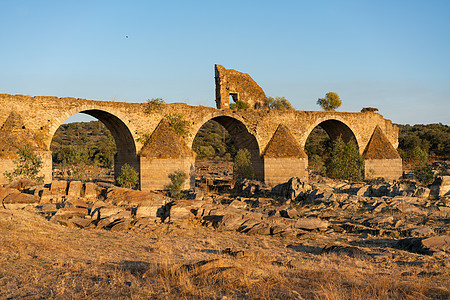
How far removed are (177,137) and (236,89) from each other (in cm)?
671

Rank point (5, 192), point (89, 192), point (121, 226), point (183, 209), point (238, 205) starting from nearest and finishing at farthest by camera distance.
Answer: point (121, 226), point (183, 209), point (5, 192), point (89, 192), point (238, 205)

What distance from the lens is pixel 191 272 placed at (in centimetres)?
530

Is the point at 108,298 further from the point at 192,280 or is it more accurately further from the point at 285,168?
the point at 285,168

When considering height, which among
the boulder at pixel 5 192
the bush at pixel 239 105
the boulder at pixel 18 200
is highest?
the bush at pixel 239 105

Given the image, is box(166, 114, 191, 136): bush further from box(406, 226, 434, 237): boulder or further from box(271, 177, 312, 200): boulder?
box(406, 226, 434, 237): boulder

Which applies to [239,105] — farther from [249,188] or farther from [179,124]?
[249,188]

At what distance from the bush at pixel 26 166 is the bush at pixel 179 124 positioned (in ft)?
23.2

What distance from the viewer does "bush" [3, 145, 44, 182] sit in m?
17.0

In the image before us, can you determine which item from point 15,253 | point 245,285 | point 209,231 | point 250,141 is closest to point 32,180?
point 209,231

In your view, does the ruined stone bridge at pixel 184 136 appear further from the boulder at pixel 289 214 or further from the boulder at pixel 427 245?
the boulder at pixel 427 245

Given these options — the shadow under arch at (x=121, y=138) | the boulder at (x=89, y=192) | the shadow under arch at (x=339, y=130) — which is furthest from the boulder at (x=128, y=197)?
the shadow under arch at (x=339, y=130)

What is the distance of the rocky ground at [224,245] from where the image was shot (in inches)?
188

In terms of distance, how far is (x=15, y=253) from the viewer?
6910 millimetres

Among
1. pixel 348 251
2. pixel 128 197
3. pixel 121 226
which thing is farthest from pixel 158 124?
pixel 348 251
